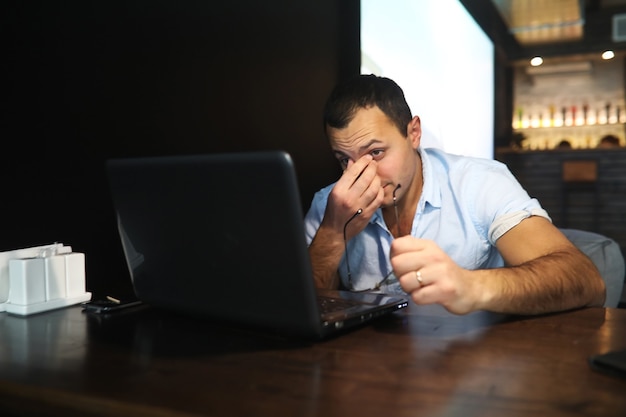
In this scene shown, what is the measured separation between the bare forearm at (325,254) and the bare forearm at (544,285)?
48 cm

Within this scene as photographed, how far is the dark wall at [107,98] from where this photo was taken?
47.5 inches

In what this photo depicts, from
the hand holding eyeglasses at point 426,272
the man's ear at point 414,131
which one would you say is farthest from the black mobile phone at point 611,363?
the man's ear at point 414,131

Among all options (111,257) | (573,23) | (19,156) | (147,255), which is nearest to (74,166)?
(19,156)

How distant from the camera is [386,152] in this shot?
4.80 feet

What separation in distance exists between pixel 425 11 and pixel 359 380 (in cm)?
273

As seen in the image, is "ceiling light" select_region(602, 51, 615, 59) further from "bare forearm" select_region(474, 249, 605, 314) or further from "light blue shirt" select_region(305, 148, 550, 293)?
"bare forearm" select_region(474, 249, 605, 314)

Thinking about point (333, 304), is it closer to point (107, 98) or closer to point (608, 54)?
point (107, 98)

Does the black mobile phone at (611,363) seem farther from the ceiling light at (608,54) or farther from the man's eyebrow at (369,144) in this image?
the ceiling light at (608,54)

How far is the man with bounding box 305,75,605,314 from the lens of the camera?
1174mm

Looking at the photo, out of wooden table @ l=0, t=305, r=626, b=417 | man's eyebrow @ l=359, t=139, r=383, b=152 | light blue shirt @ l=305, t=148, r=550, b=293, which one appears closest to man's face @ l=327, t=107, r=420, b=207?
man's eyebrow @ l=359, t=139, r=383, b=152

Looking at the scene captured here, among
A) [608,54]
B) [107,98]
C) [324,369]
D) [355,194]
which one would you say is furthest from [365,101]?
[608,54]

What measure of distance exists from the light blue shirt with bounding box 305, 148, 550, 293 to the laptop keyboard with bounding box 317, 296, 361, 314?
1.57 feet

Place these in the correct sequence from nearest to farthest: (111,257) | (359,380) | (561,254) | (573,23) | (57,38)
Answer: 1. (359,380)
2. (561,254)
3. (57,38)
4. (111,257)
5. (573,23)

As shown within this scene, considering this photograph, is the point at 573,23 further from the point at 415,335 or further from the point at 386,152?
the point at 415,335
